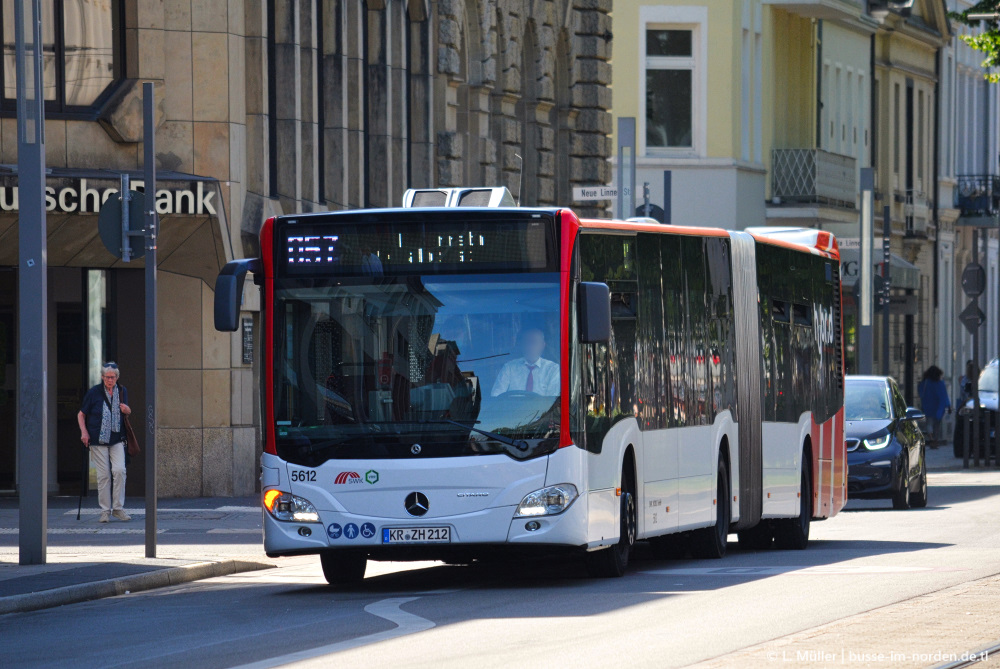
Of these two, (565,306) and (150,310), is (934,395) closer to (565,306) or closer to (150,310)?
(150,310)

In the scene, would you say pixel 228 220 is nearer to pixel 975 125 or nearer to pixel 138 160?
pixel 138 160

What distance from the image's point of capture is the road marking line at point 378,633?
38.8 ft

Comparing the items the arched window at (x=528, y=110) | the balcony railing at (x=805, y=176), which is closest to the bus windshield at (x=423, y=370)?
the arched window at (x=528, y=110)

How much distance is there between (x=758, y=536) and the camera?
2189cm

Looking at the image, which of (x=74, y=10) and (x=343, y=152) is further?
(x=343, y=152)

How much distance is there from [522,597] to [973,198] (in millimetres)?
53694

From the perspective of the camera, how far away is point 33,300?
1817 centimetres

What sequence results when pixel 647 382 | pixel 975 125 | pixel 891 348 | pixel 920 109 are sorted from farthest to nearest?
1. pixel 975 125
2. pixel 920 109
3. pixel 891 348
4. pixel 647 382

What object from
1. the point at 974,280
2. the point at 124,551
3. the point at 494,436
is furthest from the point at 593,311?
the point at 974,280

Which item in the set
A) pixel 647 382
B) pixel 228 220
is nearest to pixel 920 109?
pixel 228 220

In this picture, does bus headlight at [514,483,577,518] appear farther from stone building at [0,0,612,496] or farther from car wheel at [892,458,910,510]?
car wheel at [892,458,910,510]

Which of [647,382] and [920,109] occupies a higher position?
[920,109]

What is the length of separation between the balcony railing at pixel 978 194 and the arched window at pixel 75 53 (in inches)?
1689

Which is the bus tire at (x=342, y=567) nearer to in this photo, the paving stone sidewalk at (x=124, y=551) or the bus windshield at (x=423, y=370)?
the bus windshield at (x=423, y=370)
